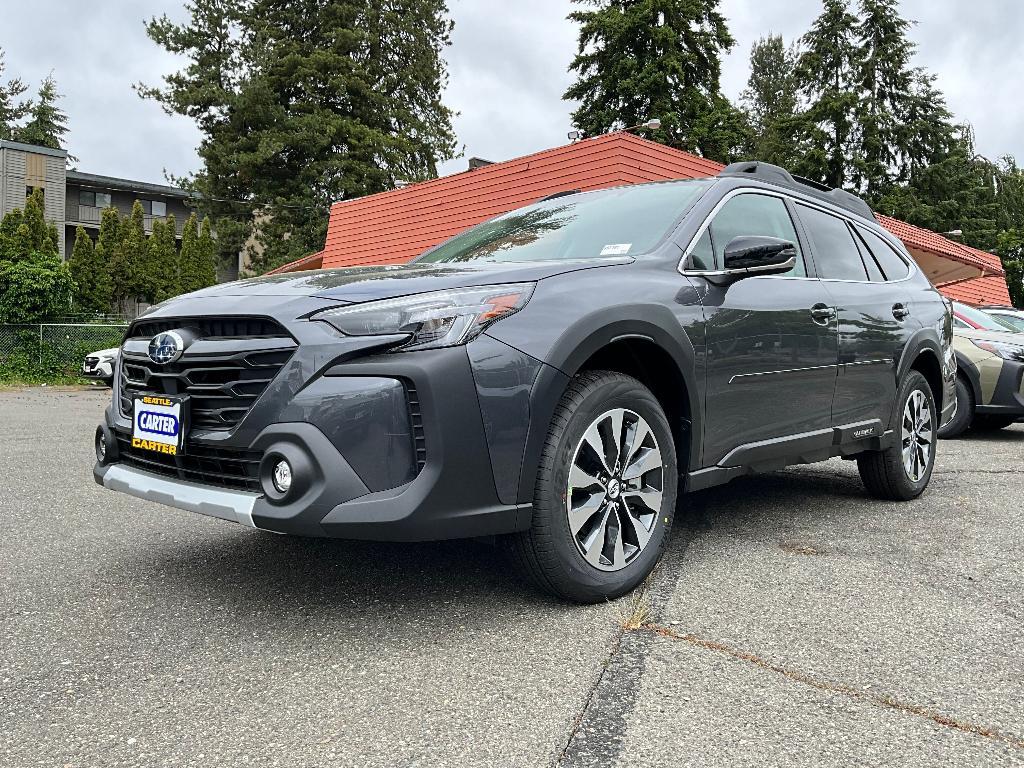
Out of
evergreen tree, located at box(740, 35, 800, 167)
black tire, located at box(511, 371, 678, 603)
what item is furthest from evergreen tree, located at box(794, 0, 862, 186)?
black tire, located at box(511, 371, 678, 603)

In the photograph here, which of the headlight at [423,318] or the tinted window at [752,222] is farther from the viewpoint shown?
→ the tinted window at [752,222]

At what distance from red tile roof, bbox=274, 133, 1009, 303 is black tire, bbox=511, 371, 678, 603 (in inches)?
269

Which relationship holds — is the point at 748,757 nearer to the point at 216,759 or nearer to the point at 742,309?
the point at 216,759

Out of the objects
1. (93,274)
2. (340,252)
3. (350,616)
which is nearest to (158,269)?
(93,274)

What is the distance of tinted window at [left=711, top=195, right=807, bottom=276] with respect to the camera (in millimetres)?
3637

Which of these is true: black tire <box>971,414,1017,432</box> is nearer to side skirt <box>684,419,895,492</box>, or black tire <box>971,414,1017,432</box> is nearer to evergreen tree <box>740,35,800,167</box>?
side skirt <box>684,419,895,492</box>

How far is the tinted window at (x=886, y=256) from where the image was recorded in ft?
16.0

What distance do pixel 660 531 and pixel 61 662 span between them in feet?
6.44

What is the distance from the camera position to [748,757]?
191 centimetres

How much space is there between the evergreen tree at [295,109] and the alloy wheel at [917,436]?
93.8 feet

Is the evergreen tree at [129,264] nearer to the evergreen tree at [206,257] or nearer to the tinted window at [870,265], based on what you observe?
the evergreen tree at [206,257]

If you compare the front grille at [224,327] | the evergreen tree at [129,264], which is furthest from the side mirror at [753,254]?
the evergreen tree at [129,264]

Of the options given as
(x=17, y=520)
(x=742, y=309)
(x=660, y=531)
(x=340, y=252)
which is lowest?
(x=17, y=520)

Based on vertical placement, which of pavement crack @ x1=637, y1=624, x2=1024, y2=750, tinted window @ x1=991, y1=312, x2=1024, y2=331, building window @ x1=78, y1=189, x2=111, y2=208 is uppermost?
building window @ x1=78, y1=189, x2=111, y2=208
